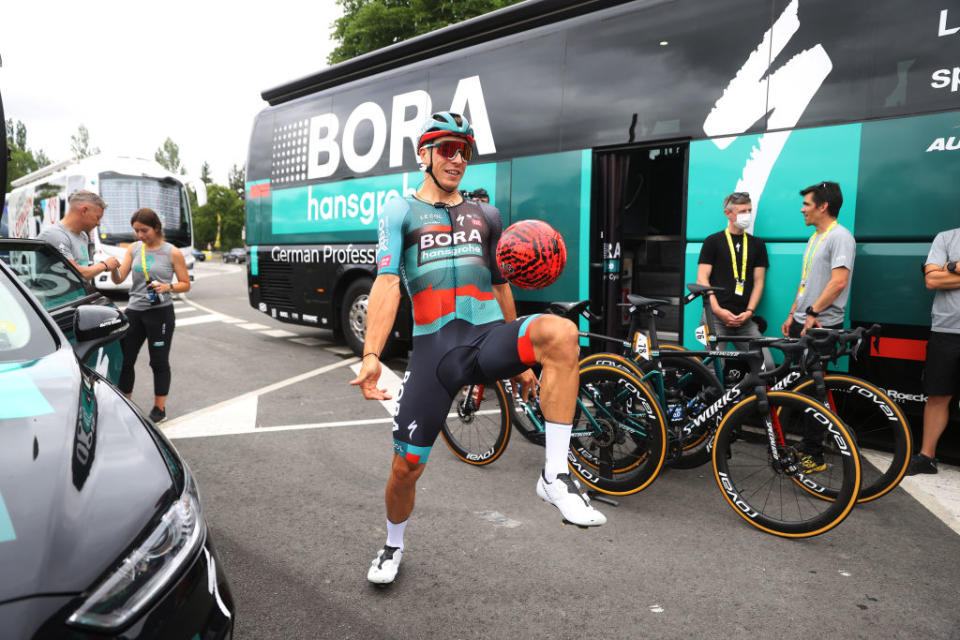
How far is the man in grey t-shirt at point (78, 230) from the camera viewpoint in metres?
5.29

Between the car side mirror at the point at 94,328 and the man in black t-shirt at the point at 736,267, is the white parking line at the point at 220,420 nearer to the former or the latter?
the car side mirror at the point at 94,328

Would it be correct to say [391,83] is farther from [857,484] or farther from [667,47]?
[857,484]

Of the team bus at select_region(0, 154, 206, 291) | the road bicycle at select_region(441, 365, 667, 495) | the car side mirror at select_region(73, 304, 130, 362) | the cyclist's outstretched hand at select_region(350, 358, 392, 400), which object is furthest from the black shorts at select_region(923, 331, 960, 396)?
the team bus at select_region(0, 154, 206, 291)

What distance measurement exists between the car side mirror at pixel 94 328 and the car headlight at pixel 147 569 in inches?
56.9

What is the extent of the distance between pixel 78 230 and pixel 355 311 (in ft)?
12.2

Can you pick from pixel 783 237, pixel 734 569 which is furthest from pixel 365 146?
pixel 734 569

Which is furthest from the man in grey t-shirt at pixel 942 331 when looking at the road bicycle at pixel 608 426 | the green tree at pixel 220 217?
the green tree at pixel 220 217

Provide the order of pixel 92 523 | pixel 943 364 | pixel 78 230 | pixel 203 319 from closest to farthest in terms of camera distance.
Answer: pixel 92 523 → pixel 943 364 → pixel 78 230 → pixel 203 319

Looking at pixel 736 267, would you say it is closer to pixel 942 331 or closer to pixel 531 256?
pixel 942 331

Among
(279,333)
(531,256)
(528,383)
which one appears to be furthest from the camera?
(279,333)

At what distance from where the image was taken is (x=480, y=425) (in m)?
4.53

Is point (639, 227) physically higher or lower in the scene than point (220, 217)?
lower

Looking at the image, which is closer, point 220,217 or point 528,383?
point 528,383

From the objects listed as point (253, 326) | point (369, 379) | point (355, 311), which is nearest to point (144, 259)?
point (355, 311)
